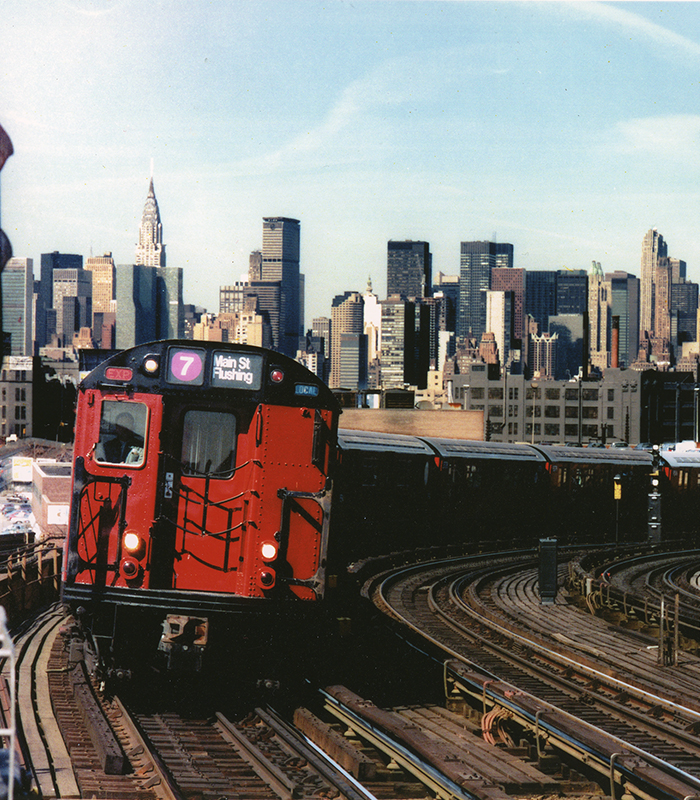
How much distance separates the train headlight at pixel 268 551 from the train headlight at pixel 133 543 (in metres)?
1.39

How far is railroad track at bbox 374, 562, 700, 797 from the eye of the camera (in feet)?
37.2

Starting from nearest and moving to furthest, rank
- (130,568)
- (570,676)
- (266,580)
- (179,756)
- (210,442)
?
(179,756), (130,568), (266,580), (210,442), (570,676)

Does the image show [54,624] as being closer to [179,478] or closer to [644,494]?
[179,478]

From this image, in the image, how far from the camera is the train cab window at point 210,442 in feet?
41.8

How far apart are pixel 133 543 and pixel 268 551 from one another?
1.57 m

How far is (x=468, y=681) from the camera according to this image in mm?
14375

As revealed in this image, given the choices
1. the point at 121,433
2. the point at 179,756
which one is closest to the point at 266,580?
the point at 179,756

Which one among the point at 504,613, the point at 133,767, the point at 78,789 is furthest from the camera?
the point at 504,613

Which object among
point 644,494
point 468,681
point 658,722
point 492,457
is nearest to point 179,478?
point 468,681

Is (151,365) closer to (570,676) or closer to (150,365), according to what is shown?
(150,365)

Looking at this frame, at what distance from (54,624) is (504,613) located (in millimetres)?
9598

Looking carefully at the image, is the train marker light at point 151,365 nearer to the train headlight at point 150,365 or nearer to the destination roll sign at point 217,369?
the train headlight at point 150,365

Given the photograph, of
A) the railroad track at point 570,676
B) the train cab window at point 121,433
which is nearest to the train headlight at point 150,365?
the train cab window at point 121,433

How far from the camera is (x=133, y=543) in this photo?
40.5 feet
